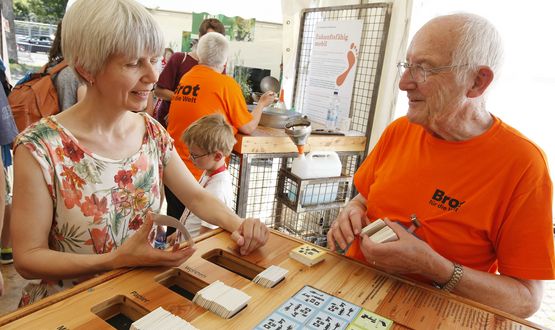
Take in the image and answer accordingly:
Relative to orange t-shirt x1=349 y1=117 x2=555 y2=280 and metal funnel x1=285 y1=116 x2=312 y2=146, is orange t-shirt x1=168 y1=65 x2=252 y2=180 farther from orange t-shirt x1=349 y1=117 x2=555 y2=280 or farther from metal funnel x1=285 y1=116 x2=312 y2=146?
orange t-shirt x1=349 y1=117 x2=555 y2=280

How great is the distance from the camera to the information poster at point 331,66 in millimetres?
3021

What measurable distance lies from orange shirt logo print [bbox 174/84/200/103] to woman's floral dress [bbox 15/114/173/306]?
1.40 m

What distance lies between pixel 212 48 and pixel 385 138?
5.00ft

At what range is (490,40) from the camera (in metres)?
1.13

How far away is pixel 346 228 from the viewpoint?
1243 millimetres

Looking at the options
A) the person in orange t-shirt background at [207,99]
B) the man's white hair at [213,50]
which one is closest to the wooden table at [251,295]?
the person in orange t-shirt background at [207,99]

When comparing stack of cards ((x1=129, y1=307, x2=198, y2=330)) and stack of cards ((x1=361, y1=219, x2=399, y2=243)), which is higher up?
stack of cards ((x1=361, y1=219, x2=399, y2=243))

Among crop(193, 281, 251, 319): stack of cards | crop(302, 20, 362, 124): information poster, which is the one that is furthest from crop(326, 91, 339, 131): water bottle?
crop(193, 281, 251, 319): stack of cards

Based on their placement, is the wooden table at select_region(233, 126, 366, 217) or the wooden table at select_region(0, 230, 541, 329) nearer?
the wooden table at select_region(0, 230, 541, 329)

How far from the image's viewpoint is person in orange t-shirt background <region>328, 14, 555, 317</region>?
3.44 feet

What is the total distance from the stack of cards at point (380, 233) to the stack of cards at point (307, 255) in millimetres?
149

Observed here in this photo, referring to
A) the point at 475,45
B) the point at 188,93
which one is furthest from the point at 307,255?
the point at 188,93

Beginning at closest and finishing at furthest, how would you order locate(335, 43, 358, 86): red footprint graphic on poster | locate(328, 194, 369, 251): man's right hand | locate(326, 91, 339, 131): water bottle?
locate(328, 194, 369, 251): man's right hand < locate(335, 43, 358, 86): red footprint graphic on poster < locate(326, 91, 339, 131): water bottle

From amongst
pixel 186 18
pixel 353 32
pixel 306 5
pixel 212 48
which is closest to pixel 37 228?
pixel 212 48
